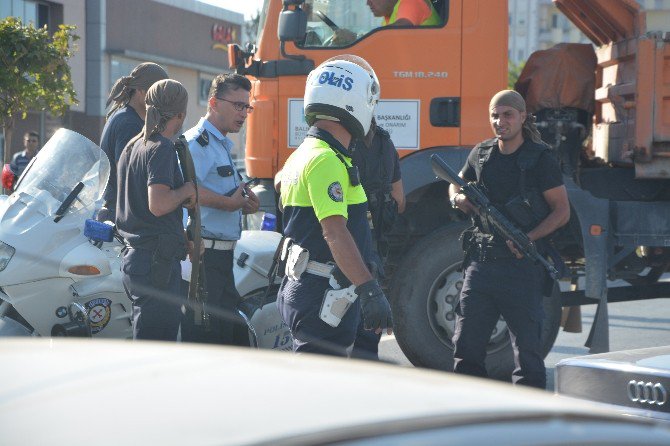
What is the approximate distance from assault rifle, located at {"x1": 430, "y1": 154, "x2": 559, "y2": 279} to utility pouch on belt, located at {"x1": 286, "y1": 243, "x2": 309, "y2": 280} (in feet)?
5.06

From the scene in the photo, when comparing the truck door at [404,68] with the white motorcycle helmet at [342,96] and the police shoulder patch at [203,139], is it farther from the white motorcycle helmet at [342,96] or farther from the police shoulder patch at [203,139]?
the white motorcycle helmet at [342,96]

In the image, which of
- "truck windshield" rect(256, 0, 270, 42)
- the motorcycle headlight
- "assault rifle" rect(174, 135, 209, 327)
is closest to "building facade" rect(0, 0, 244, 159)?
"truck windshield" rect(256, 0, 270, 42)

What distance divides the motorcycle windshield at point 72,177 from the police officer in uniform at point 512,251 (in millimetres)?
1917

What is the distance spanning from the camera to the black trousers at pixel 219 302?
18.7ft

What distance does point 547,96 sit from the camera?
23.9 ft

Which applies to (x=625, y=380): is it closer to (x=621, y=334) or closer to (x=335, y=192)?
(x=335, y=192)

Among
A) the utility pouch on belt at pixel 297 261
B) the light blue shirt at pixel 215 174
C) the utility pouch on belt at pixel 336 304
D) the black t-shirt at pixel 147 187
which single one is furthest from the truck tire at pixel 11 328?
the utility pouch on belt at pixel 336 304

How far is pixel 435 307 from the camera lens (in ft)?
22.8

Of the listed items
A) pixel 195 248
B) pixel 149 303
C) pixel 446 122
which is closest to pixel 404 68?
pixel 446 122

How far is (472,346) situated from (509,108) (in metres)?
1.21

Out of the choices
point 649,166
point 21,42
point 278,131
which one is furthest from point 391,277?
point 21,42

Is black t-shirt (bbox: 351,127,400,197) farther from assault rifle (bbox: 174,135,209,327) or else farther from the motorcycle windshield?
the motorcycle windshield

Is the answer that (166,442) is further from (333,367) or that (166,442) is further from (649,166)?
(649,166)

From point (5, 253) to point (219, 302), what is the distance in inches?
43.8
